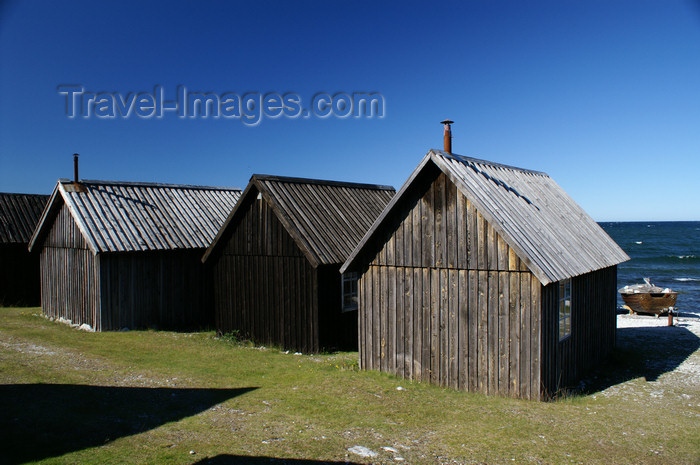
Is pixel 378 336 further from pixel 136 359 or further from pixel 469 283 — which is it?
pixel 136 359

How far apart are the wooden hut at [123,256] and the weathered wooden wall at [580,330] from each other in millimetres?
15524

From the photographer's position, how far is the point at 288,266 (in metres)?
17.2

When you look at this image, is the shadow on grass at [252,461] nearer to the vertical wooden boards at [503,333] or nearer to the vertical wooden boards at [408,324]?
the vertical wooden boards at [503,333]

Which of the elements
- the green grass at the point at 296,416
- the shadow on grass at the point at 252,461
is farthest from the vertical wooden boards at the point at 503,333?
the shadow on grass at the point at 252,461

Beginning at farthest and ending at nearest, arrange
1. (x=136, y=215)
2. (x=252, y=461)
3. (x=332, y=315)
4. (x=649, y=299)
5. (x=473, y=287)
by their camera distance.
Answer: (x=649, y=299)
(x=136, y=215)
(x=332, y=315)
(x=473, y=287)
(x=252, y=461)

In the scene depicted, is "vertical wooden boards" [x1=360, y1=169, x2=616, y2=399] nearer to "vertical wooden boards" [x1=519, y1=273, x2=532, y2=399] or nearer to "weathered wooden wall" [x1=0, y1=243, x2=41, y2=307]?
"vertical wooden boards" [x1=519, y1=273, x2=532, y2=399]

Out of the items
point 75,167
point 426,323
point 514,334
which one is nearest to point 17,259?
point 75,167

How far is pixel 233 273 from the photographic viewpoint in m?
18.9

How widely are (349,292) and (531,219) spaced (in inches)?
278

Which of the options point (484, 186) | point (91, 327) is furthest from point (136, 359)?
point (484, 186)

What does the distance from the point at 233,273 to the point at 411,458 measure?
1237cm

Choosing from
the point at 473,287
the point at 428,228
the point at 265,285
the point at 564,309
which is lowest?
the point at 564,309

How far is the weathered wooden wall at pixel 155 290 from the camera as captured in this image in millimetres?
20188

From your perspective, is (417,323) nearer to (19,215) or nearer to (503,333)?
(503,333)
